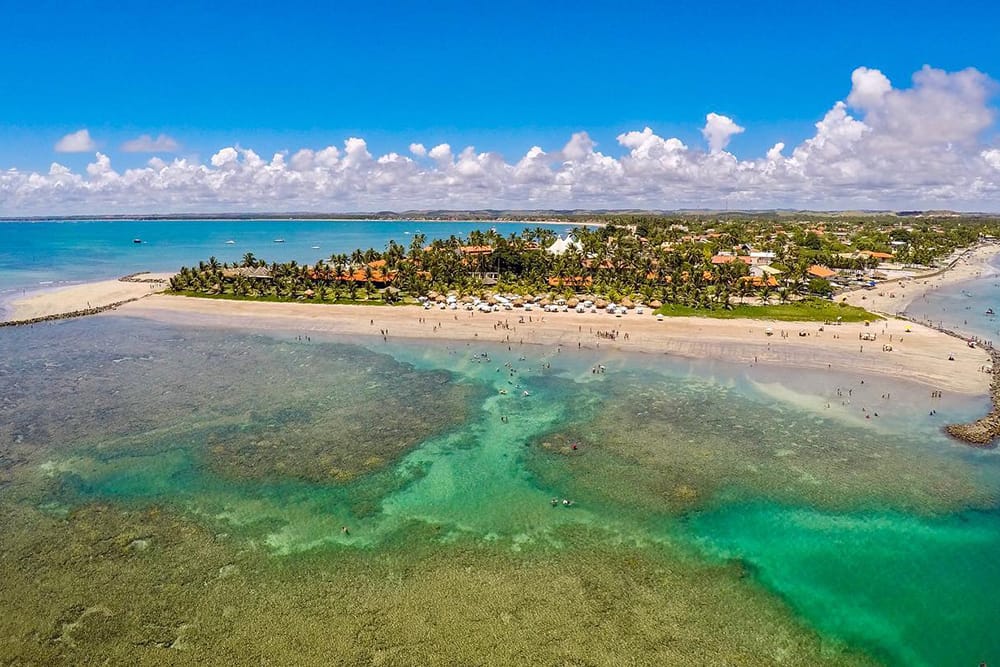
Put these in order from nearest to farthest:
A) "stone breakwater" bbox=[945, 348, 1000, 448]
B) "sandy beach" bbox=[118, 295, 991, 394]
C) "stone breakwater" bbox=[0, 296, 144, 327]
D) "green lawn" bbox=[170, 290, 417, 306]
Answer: "stone breakwater" bbox=[945, 348, 1000, 448], "sandy beach" bbox=[118, 295, 991, 394], "stone breakwater" bbox=[0, 296, 144, 327], "green lawn" bbox=[170, 290, 417, 306]

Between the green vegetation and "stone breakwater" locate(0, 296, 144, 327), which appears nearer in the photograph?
"stone breakwater" locate(0, 296, 144, 327)

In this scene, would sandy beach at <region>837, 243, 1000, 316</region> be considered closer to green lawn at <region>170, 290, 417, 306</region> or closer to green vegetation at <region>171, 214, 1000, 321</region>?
green vegetation at <region>171, 214, 1000, 321</region>

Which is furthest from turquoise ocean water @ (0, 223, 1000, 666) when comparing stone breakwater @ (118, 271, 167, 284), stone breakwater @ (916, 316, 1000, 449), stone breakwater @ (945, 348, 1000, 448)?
stone breakwater @ (118, 271, 167, 284)

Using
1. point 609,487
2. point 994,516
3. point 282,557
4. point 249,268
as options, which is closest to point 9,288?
point 249,268

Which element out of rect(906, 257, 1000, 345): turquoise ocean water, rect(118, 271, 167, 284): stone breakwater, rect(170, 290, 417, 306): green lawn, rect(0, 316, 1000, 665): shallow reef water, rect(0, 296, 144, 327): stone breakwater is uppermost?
rect(118, 271, 167, 284): stone breakwater

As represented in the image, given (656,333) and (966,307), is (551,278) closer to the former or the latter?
(656,333)

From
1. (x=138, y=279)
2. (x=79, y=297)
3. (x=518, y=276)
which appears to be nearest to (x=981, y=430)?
(x=518, y=276)

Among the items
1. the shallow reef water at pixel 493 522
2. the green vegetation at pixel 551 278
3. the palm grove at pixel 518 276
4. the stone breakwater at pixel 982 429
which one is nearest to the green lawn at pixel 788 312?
the green vegetation at pixel 551 278
